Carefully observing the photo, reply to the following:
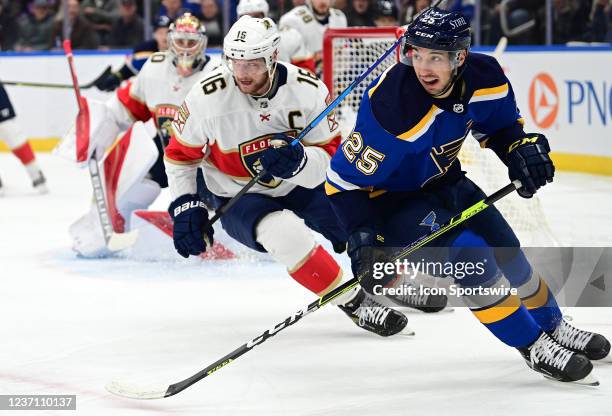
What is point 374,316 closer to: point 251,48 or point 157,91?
point 251,48

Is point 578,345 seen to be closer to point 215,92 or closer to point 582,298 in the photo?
point 582,298

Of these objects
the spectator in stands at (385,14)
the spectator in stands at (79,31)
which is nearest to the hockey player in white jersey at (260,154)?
the spectator in stands at (385,14)

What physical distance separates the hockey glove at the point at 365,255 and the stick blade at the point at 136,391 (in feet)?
1.93

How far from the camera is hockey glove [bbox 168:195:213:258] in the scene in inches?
132

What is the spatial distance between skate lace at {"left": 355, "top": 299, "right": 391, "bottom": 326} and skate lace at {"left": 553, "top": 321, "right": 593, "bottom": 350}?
592mm

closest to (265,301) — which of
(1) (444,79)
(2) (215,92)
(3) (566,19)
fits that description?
(2) (215,92)

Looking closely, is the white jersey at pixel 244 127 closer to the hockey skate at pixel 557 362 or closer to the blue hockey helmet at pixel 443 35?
the blue hockey helmet at pixel 443 35

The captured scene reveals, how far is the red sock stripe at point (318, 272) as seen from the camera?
348cm

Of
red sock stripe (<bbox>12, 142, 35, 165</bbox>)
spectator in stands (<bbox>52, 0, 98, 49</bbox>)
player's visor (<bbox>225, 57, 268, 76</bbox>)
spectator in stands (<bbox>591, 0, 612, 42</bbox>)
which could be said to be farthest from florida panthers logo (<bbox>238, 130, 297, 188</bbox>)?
spectator in stands (<bbox>52, 0, 98, 49</bbox>)

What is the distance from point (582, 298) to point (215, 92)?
4.19 feet

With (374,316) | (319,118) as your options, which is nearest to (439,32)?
(319,118)

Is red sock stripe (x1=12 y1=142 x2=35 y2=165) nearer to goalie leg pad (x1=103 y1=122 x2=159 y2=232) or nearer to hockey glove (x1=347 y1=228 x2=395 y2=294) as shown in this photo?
goalie leg pad (x1=103 y1=122 x2=159 y2=232)

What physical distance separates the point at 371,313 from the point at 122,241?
1797 millimetres

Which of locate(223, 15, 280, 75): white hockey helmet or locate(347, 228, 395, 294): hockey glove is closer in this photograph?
locate(347, 228, 395, 294): hockey glove
